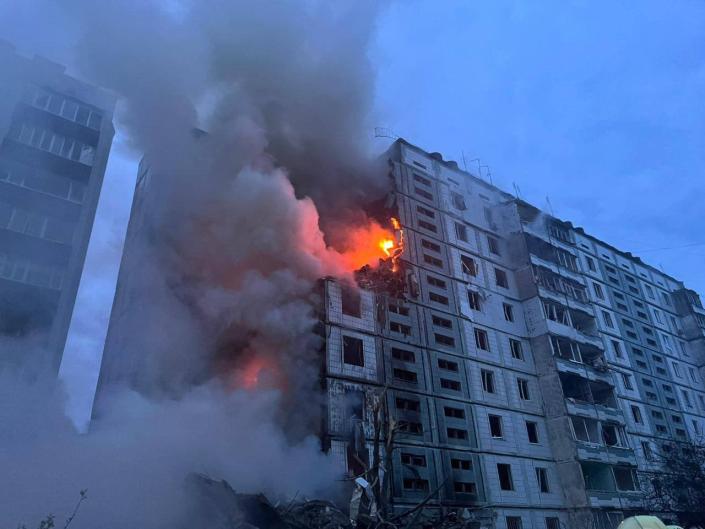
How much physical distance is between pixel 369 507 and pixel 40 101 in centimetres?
2656

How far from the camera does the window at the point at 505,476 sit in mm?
29645

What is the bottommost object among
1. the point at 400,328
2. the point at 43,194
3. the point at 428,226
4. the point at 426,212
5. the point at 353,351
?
the point at 353,351

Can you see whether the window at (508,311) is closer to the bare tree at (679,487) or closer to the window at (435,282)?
the window at (435,282)

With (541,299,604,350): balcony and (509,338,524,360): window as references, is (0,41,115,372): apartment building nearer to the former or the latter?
(509,338,524,360): window

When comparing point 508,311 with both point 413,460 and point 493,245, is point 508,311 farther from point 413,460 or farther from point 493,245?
point 413,460

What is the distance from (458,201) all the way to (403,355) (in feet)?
45.7

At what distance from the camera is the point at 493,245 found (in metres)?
39.4

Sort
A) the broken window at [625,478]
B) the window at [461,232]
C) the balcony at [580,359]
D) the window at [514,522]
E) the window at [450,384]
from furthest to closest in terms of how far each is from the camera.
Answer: the window at [461,232]
the balcony at [580,359]
the broken window at [625,478]
the window at [450,384]
the window at [514,522]

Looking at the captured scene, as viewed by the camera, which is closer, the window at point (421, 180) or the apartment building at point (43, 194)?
the apartment building at point (43, 194)

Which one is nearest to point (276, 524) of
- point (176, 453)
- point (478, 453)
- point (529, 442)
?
point (176, 453)

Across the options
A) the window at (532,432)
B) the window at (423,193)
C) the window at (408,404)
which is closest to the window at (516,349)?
the window at (532,432)

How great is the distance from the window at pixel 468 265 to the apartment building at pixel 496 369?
0.10 meters

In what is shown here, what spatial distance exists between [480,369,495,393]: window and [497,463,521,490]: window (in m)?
4.26

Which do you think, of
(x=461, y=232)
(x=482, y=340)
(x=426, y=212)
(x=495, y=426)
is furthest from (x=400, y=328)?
(x=461, y=232)
